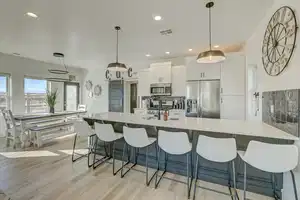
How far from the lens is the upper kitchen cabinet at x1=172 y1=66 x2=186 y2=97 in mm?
5414

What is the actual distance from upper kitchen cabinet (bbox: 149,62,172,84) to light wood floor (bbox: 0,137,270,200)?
3.25m

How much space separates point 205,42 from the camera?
4266 millimetres

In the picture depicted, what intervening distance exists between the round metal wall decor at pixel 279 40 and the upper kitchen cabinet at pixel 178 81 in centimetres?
269

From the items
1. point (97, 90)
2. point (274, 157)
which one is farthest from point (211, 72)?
point (97, 90)

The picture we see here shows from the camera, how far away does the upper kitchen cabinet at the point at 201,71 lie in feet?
15.1

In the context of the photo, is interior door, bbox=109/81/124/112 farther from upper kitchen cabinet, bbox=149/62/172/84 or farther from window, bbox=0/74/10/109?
window, bbox=0/74/10/109

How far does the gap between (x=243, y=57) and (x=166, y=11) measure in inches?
104

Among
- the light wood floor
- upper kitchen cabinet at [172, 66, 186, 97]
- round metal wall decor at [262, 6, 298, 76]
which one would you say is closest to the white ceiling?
round metal wall decor at [262, 6, 298, 76]

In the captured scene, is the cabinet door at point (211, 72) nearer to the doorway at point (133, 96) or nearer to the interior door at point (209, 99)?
the interior door at point (209, 99)

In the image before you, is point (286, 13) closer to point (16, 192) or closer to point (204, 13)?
point (204, 13)

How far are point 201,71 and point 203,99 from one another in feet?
2.56

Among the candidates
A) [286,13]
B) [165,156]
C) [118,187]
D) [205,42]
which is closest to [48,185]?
[118,187]

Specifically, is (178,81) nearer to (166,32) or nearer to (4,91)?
(166,32)

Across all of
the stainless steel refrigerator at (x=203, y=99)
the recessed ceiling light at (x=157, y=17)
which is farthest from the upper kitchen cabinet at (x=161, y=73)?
the recessed ceiling light at (x=157, y=17)
